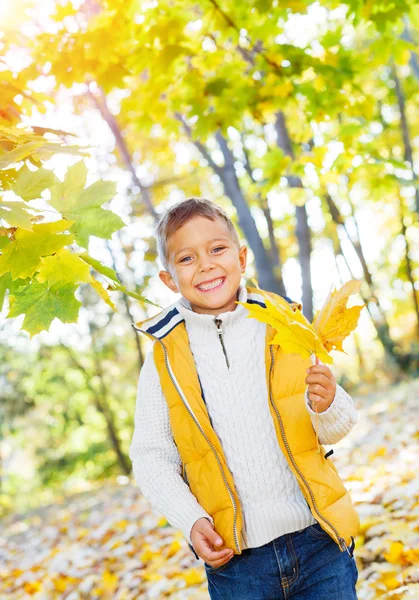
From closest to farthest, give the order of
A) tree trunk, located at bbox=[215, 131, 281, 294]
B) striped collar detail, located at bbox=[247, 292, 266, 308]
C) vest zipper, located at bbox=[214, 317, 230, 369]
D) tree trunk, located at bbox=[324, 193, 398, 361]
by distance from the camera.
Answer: vest zipper, located at bbox=[214, 317, 230, 369], striped collar detail, located at bbox=[247, 292, 266, 308], tree trunk, located at bbox=[215, 131, 281, 294], tree trunk, located at bbox=[324, 193, 398, 361]

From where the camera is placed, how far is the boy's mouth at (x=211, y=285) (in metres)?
1.74

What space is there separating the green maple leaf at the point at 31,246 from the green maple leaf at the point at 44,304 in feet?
0.25

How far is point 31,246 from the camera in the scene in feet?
3.95

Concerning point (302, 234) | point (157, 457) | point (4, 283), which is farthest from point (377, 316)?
point (4, 283)

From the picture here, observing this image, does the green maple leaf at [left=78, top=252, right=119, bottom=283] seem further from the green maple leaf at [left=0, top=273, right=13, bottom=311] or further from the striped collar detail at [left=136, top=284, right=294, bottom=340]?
the striped collar detail at [left=136, top=284, right=294, bottom=340]

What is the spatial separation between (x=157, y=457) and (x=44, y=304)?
65 cm

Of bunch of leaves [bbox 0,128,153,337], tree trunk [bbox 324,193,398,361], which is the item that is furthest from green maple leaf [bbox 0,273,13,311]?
tree trunk [bbox 324,193,398,361]

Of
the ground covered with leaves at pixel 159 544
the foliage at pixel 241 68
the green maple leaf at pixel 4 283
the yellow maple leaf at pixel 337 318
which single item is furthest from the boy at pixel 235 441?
the foliage at pixel 241 68

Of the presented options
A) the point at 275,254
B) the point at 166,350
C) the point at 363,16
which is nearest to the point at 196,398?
the point at 166,350

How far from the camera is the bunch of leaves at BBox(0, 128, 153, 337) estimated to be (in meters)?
1.19

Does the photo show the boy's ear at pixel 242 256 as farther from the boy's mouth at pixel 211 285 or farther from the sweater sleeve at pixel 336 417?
the sweater sleeve at pixel 336 417

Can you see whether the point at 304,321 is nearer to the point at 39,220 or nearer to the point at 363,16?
the point at 39,220

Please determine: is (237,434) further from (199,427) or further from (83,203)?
(83,203)

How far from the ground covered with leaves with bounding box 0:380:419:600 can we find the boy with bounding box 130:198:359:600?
709 millimetres
